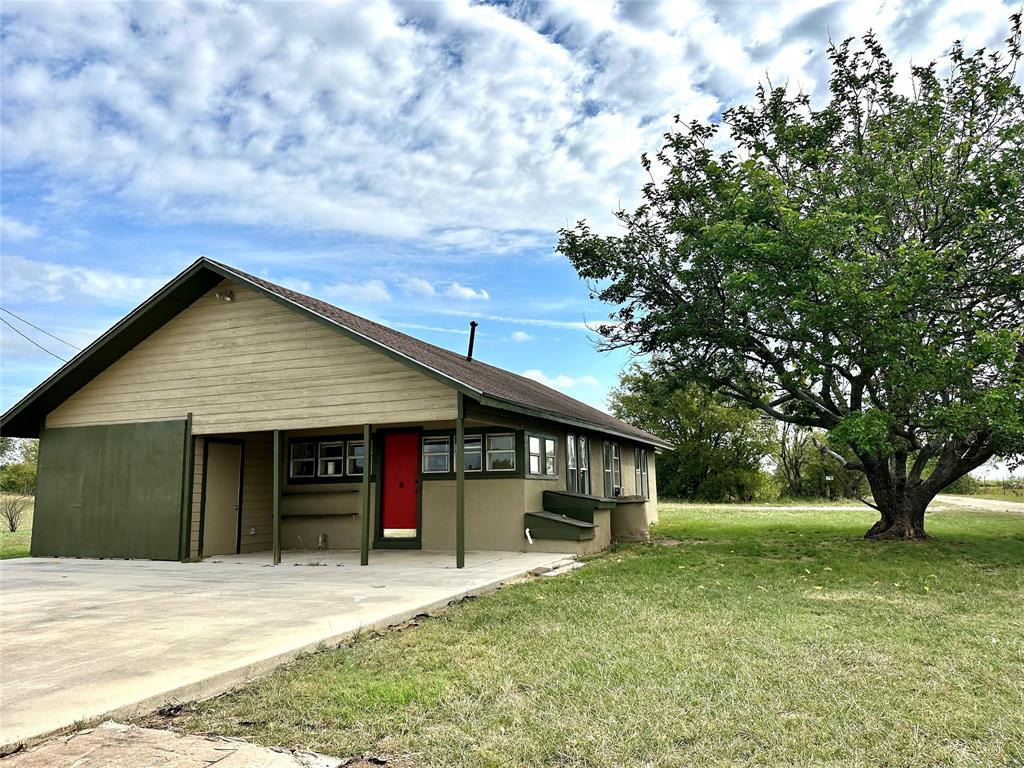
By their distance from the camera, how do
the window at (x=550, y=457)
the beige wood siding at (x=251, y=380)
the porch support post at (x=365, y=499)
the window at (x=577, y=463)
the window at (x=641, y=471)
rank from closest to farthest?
the porch support post at (x=365, y=499) → the beige wood siding at (x=251, y=380) → the window at (x=550, y=457) → the window at (x=577, y=463) → the window at (x=641, y=471)

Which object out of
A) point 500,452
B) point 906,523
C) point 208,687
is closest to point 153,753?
point 208,687

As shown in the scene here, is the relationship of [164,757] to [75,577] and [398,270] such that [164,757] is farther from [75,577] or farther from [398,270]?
[398,270]

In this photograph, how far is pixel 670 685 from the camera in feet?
13.5

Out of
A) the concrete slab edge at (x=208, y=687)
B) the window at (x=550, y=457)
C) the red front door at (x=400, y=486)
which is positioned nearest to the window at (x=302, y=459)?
the red front door at (x=400, y=486)

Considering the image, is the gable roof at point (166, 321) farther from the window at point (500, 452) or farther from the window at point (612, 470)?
the window at point (612, 470)

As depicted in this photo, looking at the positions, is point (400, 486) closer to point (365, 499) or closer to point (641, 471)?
point (365, 499)

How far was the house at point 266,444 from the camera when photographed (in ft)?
36.4

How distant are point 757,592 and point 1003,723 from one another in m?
4.30

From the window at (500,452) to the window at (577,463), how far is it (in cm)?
209

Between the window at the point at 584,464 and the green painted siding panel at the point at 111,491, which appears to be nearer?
the green painted siding panel at the point at 111,491

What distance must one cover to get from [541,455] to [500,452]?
916mm

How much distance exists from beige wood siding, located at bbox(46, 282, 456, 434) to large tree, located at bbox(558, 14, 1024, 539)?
5833 mm

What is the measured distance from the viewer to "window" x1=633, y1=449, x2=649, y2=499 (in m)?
19.6

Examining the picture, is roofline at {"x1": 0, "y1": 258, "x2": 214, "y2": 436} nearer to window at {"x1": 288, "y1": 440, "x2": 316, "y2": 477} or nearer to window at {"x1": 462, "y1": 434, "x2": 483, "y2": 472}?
window at {"x1": 288, "y1": 440, "x2": 316, "y2": 477}
